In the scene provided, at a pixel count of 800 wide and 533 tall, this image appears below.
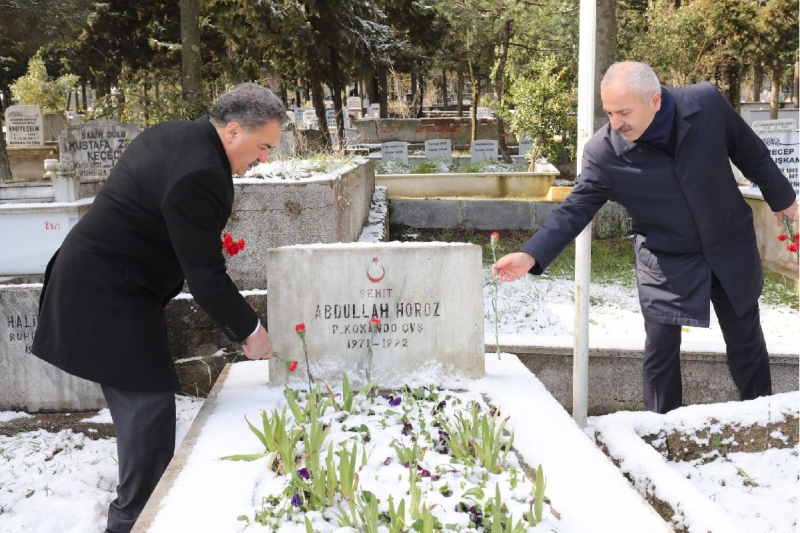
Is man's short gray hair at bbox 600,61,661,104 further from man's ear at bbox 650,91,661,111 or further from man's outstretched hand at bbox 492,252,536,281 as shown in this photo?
man's outstretched hand at bbox 492,252,536,281

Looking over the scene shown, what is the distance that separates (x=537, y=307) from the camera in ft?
23.8

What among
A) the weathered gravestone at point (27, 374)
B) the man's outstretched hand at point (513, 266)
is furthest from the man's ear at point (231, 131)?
the weathered gravestone at point (27, 374)

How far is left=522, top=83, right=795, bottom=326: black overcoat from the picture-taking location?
3482 millimetres

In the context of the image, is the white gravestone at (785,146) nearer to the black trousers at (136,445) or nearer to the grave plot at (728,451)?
the grave plot at (728,451)

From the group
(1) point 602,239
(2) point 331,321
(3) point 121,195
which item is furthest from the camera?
(1) point 602,239

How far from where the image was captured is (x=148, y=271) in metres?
2.90

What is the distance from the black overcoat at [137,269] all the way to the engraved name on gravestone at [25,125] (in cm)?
2381

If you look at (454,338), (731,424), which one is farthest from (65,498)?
(731,424)

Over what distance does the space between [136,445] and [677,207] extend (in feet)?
7.99

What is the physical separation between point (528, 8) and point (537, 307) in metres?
11.3

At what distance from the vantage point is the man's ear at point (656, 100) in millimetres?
3355

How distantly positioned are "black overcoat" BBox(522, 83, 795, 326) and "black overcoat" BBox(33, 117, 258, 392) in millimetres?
1406

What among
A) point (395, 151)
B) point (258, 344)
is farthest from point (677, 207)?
point (395, 151)

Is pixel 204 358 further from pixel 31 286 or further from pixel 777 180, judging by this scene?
pixel 777 180
